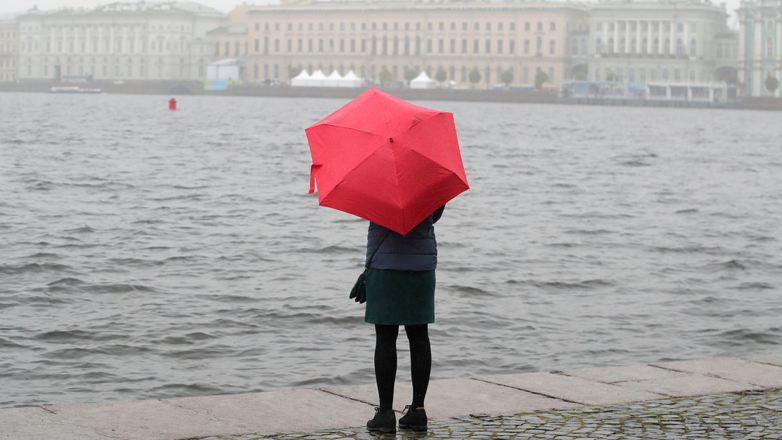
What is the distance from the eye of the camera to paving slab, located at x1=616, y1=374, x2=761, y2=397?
5.64 m

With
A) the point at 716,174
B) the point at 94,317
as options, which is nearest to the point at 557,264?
the point at 94,317

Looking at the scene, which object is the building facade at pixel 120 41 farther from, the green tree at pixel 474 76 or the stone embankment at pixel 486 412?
the stone embankment at pixel 486 412

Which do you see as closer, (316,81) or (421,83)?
(421,83)

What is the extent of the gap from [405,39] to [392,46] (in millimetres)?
Result: 1730

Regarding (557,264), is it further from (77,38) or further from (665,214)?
(77,38)

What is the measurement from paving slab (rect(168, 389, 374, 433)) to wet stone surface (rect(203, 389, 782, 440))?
156 mm

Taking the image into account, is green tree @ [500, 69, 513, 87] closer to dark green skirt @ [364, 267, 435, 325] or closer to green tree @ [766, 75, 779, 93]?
green tree @ [766, 75, 779, 93]

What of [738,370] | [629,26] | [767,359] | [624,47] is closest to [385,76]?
[624,47]

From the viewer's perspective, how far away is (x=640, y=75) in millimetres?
109312

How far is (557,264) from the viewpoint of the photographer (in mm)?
12844

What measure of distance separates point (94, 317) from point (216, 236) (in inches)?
206

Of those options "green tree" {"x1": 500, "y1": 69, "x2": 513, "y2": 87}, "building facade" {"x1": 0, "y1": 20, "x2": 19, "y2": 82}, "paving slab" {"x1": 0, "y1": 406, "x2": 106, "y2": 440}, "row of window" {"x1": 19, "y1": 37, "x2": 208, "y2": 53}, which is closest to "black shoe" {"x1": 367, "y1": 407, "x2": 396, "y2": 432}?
"paving slab" {"x1": 0, "y1": 406, "x2": 106, "y2": 440}

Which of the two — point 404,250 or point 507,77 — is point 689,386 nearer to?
point 404,250

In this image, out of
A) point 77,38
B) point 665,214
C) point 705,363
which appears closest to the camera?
point 705,363
